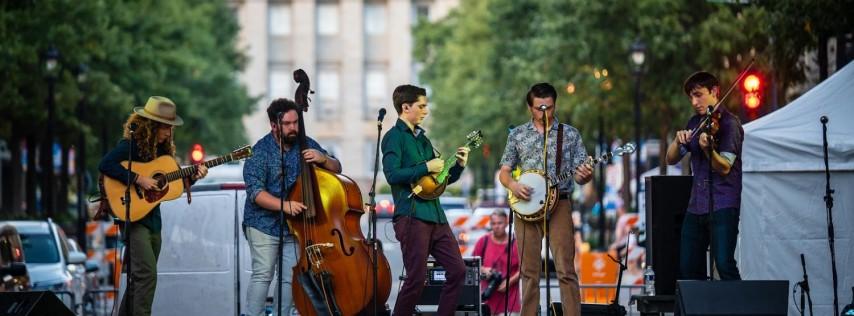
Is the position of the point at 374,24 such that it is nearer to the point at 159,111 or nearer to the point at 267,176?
the point at 159,111

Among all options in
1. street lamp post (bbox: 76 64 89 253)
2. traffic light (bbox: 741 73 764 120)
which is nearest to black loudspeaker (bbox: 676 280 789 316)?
traffic light (bbox: 741 73 764 120)

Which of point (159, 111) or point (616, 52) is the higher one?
point (616, 52)

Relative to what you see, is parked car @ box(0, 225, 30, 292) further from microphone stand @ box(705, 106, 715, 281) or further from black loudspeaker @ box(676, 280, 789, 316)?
black loudspeaker @ box(676, 280, 789, 316)

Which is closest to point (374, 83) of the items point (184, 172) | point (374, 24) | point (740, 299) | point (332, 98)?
point (332, 98)

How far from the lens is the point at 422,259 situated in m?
A: 14.5

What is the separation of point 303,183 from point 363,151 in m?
115

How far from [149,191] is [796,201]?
703 cm

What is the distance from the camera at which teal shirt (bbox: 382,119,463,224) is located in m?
14.4

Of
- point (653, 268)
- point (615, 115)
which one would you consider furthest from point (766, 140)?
point (615, 115)

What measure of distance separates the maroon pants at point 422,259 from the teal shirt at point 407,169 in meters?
0.08

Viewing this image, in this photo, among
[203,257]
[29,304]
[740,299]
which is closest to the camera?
[740,299]

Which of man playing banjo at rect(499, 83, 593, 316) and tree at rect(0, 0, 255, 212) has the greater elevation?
tree at rect(0, 0, 255, 212)

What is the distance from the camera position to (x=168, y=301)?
19031 millimetres

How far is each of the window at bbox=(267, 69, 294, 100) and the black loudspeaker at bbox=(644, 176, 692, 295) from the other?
366ft
